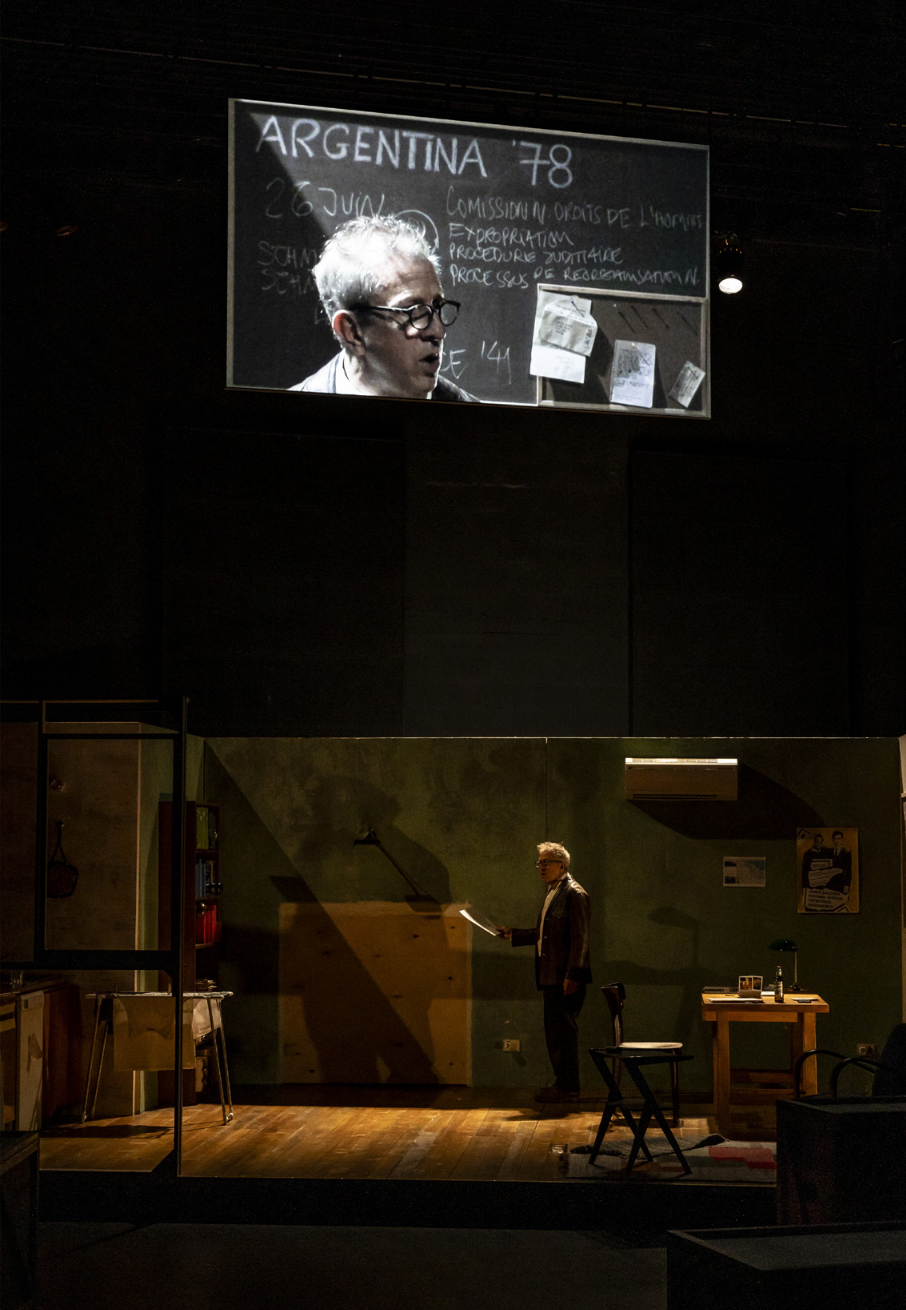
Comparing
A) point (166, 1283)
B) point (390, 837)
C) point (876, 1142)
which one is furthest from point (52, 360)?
point (876, 1142)

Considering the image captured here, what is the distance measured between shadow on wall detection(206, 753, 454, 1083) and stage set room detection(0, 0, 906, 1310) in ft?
0.09

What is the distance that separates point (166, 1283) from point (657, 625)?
601cm

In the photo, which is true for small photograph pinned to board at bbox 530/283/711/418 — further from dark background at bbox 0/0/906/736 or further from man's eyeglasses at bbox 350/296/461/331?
dark background at bbox 0/0/906/736

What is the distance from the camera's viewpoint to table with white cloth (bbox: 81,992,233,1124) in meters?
7.65

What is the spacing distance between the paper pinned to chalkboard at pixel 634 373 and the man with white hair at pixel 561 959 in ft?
9.57

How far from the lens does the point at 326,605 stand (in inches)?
390

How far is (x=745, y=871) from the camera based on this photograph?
9406 millimetres

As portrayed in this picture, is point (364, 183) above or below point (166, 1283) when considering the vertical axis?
above

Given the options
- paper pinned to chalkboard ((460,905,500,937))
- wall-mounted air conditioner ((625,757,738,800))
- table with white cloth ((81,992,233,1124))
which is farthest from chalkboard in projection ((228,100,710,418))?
paper pinned to chalkboard ((460,905,500,937))

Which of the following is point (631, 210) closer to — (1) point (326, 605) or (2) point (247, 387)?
(2) point (247, 387)

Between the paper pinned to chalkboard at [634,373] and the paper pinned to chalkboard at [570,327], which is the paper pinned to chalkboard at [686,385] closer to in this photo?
the paper pinned to chalkboard at [634,373]

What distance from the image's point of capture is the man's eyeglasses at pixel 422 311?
7234 millimetres

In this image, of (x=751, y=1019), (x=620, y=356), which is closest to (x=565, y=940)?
(x=751, y=1019)

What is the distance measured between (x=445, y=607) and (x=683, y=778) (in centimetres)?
212
